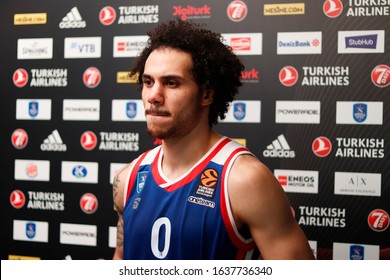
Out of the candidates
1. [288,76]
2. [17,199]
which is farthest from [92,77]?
[288,76]

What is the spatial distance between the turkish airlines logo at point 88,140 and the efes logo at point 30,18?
841 millimetres

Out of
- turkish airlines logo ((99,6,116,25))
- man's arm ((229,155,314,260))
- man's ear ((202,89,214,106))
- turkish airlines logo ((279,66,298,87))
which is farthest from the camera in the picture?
turkish airlines logo ((99,6,116,25))

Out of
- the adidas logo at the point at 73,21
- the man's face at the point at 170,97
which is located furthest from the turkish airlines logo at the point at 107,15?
the man's face at the point at 170,97

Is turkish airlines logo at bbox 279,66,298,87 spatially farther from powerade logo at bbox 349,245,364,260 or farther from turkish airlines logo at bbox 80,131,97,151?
turkish airlines logo at bbox 80,131,97,151

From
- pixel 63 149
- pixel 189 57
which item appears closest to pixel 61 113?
pixel 63 149

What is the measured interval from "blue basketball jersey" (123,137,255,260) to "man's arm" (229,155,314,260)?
44mm

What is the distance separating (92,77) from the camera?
3.08 metres

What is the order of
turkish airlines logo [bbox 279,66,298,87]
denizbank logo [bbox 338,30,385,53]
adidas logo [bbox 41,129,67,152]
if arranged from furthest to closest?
adidas logo [bbox 41,129,67,152] → turkish airlines logo [bbox 279,66,298,87] → denizbank logo [bbox 338,30,385,53]

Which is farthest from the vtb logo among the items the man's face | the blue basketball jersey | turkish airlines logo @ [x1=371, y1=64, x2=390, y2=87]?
turkish airlines logo @ [x1=371, y1=64, x2=390, y2=87]

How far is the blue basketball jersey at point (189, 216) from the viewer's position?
1.51 m

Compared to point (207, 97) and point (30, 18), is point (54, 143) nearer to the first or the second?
point (30, 18)

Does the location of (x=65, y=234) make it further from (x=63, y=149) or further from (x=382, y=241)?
(x=382, y=241)

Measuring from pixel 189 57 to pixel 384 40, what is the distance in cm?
151

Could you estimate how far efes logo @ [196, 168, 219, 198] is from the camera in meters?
1.54
